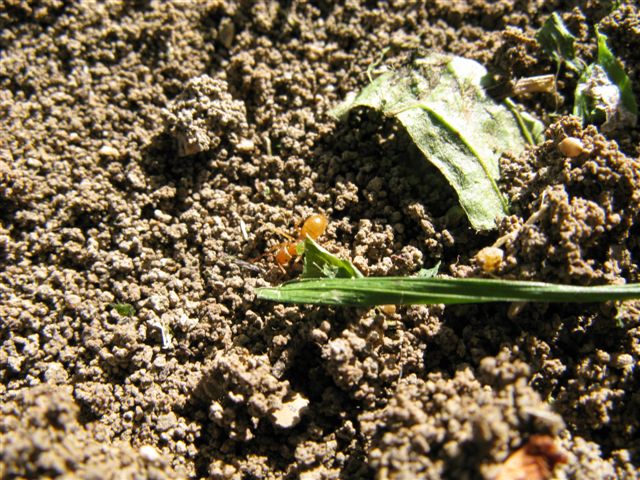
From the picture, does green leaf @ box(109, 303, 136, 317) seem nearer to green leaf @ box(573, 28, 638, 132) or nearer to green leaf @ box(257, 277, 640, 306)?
green leaf @ box(257, 277, 640, 306)

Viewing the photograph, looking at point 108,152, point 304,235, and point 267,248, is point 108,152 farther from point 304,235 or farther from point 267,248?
point 304,235

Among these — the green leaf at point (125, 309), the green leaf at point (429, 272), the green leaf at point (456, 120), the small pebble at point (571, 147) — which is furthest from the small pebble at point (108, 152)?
the small pebble at point (571, 147)

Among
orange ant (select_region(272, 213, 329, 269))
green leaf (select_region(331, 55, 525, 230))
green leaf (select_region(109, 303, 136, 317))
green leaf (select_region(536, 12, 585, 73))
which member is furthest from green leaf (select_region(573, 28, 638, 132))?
green leaf (select_region(109, 303, 136, 317))

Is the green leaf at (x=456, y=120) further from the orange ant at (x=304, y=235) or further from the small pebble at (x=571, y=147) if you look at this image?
the orange ant at (x=304, y=235)

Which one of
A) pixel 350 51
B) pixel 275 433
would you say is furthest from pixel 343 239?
pixel 350 51

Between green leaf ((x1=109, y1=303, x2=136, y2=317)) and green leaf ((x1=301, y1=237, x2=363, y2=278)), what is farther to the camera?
green leaf ((x1=109, y1=303, x2=136, y2=317))

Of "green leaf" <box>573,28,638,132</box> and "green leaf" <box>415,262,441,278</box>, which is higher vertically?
"green leaf" <box>573,28,638,132</box>

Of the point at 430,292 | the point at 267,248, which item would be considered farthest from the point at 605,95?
the point at 267,248
